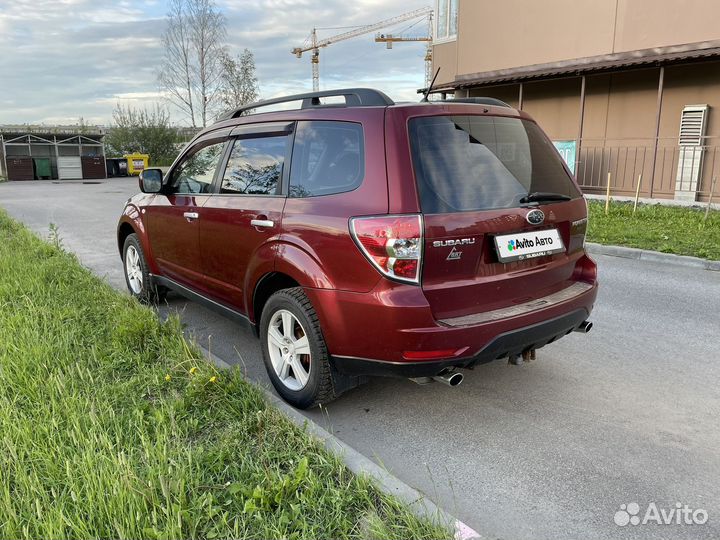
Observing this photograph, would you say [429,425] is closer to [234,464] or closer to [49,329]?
[234,464]

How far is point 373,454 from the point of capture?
9.74ft

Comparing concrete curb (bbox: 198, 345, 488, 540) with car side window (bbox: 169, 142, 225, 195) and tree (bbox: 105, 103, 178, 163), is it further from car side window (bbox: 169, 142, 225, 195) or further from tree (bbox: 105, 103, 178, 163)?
tree (bbox: 105, 103, 178, 163)

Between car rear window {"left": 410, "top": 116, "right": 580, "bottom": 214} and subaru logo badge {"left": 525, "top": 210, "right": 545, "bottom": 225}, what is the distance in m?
0.10

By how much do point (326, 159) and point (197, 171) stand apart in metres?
1.79

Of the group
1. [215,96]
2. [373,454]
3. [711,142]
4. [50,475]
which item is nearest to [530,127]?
[373,454]

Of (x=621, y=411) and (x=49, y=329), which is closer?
(x=621, y=411)

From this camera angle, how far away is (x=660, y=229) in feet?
31.0

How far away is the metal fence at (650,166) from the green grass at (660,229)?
146 centimetres

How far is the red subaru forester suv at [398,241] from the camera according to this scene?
2.84 meters

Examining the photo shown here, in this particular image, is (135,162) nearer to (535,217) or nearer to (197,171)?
(197,171)

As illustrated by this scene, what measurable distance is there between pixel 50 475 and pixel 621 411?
3.15 metres

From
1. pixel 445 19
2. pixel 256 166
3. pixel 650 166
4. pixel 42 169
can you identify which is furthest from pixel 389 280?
pixel 42 169
